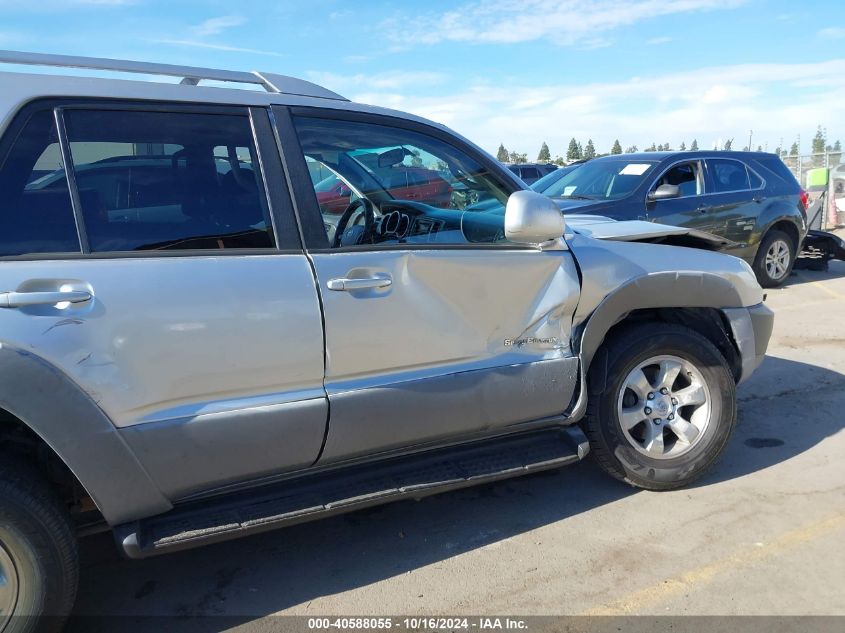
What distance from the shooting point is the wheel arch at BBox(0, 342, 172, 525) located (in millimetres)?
2109

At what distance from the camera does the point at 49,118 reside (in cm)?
227

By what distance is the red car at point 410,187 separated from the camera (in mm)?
3145

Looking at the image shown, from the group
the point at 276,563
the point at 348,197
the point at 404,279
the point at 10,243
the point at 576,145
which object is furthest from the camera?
the point at 576,145

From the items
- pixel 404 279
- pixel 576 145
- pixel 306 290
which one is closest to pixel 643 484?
pixel 404 279

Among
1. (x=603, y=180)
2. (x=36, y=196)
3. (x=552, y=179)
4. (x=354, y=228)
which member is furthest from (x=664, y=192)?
(x=36, y=196)

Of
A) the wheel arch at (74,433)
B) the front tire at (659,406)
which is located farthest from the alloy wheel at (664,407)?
the wheel arch at (74,433)

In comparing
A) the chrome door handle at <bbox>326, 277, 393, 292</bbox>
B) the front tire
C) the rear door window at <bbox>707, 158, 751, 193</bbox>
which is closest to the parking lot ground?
the front tire

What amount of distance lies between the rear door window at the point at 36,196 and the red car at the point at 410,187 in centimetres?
114

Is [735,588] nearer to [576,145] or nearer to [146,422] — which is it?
[146,422]

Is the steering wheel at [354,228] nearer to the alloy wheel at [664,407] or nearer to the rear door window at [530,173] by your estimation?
the alloy wheel at [664,407]

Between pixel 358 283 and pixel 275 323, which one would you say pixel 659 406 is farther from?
pixel 275 323

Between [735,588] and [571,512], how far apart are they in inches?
A: 32.6

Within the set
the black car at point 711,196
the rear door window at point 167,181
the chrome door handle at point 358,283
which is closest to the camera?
the rear door window at point 167,181

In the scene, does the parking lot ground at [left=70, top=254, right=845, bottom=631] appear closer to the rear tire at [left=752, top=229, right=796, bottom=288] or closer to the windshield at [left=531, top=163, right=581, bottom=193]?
the windshield at [left=531, top=163, right=581, bottom=193]
